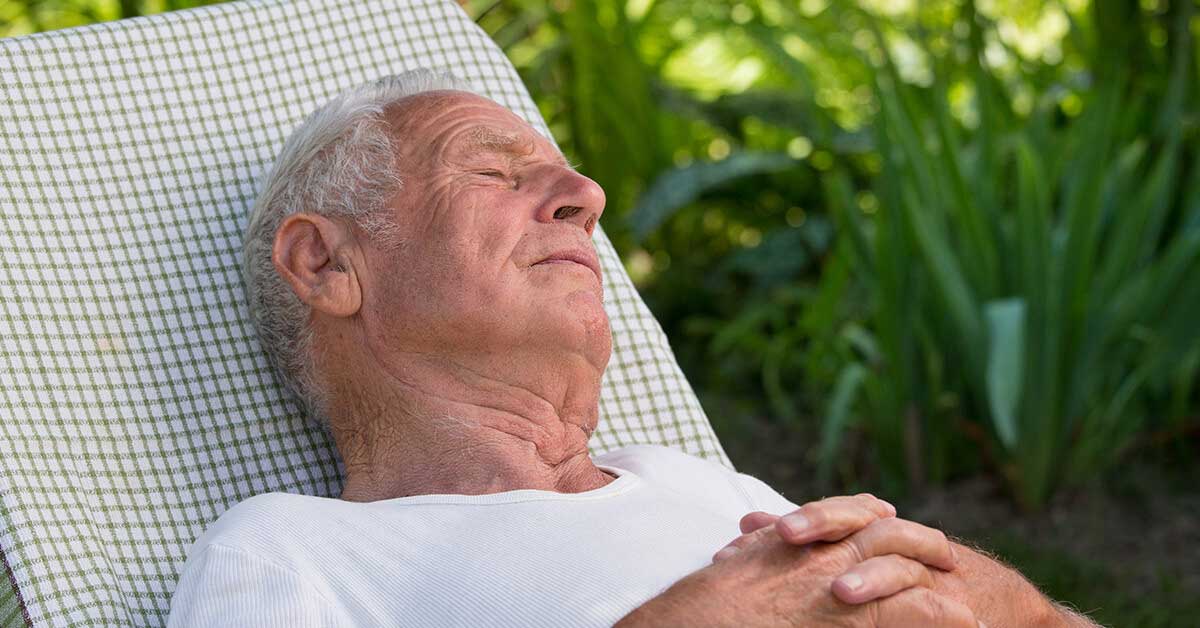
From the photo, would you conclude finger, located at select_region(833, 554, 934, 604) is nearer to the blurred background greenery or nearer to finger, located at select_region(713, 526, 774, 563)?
finger, located at select_region(713, 526, 774, 563)

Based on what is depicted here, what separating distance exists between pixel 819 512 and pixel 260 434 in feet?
2.99

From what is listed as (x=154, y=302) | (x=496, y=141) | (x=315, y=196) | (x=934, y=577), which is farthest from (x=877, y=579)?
(x=154, y=302)

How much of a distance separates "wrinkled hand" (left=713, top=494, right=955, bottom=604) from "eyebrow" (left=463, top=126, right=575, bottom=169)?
67 centimetres

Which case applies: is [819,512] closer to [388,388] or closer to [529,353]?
[529,353]

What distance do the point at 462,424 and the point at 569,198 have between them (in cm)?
35

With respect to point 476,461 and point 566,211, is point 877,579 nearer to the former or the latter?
point 476,461

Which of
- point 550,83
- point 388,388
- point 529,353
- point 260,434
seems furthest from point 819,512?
point 550,83

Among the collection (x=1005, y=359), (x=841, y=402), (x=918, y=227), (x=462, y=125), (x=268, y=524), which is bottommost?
(x=841, y=402)

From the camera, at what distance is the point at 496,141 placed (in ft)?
6.37

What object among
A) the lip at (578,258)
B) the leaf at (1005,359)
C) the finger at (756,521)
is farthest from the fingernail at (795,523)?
the leaf at (1005,359)

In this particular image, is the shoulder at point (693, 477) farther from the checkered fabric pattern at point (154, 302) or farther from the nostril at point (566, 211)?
the nostril at point (566, 211)

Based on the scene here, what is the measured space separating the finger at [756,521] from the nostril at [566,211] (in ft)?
1.73

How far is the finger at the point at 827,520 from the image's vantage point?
4.94ft

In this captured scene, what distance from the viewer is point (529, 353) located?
1.81 m
